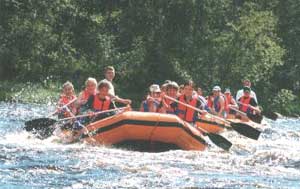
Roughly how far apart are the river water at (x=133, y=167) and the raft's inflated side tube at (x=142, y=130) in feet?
0.80

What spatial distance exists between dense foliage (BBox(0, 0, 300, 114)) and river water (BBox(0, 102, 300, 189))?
1973 centimetres

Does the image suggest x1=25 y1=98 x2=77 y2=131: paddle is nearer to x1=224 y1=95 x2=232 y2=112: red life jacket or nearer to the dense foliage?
x1=224 y1=95 x2=232 y2=112: red life jacket

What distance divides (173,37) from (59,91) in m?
8.00

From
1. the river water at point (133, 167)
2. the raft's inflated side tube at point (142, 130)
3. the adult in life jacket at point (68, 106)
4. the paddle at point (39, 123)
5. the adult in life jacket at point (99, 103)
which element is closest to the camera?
the river water at point (133, 167)

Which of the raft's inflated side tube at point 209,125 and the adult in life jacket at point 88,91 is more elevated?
the adult in life jacket at point 88,91

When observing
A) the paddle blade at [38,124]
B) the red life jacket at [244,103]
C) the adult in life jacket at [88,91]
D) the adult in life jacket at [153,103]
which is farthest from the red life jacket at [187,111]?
the red life jacket at [244,103]

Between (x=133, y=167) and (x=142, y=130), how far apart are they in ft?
6.62

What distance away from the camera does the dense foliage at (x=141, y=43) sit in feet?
108

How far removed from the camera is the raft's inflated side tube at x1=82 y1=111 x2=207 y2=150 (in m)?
11.9

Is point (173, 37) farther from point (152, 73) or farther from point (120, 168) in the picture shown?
point (120, 168)

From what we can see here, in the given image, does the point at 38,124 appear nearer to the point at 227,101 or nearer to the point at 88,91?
the point at 88,91

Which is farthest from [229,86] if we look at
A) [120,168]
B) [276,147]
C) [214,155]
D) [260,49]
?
[120,168]

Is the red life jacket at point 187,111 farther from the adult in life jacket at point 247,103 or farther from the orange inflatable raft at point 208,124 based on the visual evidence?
the adult in life jacket at point 247,103

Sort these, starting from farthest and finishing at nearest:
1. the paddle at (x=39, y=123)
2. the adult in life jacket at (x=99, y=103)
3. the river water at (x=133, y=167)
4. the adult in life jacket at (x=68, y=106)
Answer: the adult in life jacket at (x=68, y=106) < the paddle at (x=39, y=123) < the adult in life jacket at (x=99, y=103) < the river water at (x=133, y=167)
